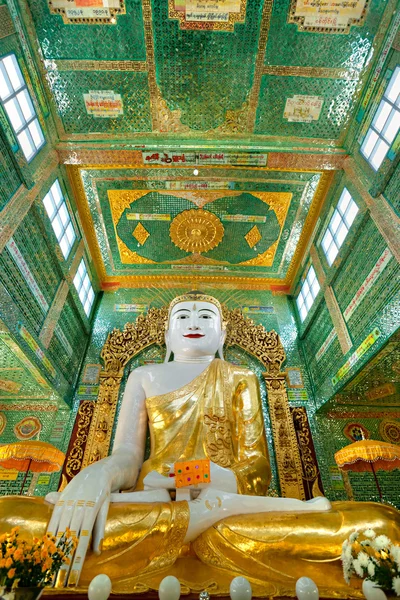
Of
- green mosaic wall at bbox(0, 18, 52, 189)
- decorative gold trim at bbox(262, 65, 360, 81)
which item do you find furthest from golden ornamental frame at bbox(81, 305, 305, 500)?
decorative gold trim at bbox(262, 65, 360, 81)

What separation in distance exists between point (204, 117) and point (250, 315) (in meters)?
3.44

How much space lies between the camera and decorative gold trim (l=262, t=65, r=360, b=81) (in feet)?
15.7

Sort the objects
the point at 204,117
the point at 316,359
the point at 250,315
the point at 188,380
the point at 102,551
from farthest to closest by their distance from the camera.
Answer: the point at 250,315
the point at 316,359
the point at 204,117
the point at 188,380
the point at 102,551

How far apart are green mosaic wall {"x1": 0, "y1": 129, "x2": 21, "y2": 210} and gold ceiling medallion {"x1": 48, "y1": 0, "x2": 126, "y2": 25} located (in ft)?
6.43

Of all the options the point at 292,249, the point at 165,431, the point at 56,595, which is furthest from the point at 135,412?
the point at 292,249

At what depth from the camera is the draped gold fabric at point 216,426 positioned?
3445mm

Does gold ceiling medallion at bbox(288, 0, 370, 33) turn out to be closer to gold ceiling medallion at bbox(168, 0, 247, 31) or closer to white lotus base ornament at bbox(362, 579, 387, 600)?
gold ceiling medallion at bbox(168, 0, 247, 31)

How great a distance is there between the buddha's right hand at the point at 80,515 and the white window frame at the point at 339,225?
4.51 m

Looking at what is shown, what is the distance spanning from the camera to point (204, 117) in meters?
5.28

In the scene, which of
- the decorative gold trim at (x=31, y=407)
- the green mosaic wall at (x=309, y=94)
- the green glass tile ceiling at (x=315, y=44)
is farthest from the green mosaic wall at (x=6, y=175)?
the green glass tile ceiling at (x=315, y=44)

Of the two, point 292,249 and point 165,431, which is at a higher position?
point 292,249

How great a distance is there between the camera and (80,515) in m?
2.34

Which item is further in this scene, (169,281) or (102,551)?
(169,281)

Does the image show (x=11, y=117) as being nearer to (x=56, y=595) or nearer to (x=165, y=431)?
(x=165, y=431)
